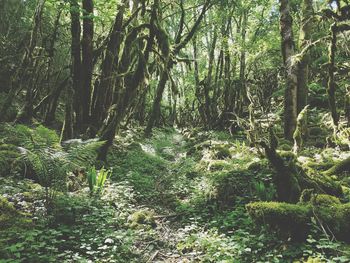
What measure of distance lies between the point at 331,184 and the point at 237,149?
4.46 metres

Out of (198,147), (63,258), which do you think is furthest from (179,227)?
(198,147)

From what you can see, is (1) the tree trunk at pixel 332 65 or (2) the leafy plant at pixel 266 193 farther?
(1) the tree trunk at pixel 332 65

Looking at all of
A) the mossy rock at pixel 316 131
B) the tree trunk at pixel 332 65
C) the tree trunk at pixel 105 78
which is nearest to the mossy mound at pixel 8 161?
the tree trunk at pixel 105 78

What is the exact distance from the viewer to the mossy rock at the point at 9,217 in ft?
12.8

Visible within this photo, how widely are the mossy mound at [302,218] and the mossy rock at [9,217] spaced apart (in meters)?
2.90

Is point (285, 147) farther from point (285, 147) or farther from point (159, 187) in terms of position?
point (159, 187)

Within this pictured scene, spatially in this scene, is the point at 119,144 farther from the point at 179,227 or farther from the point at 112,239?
the point at 112,239

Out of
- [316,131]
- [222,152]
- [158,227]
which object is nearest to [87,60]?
[222,152]

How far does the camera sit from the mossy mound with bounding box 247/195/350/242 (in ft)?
12.1

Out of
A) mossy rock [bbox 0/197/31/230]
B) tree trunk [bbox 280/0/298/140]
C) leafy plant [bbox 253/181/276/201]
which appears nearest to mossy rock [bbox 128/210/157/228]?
mossy rock [bbox 0/197/31/230]

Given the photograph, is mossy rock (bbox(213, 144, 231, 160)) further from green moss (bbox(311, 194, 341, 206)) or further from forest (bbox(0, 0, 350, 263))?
green moss (bbox(311, 194, 341, 206))

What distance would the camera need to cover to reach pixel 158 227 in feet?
16.9

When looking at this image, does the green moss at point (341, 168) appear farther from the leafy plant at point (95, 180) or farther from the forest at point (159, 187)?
the leafy plant at point (95, 180)

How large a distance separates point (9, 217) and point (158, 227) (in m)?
2.17
